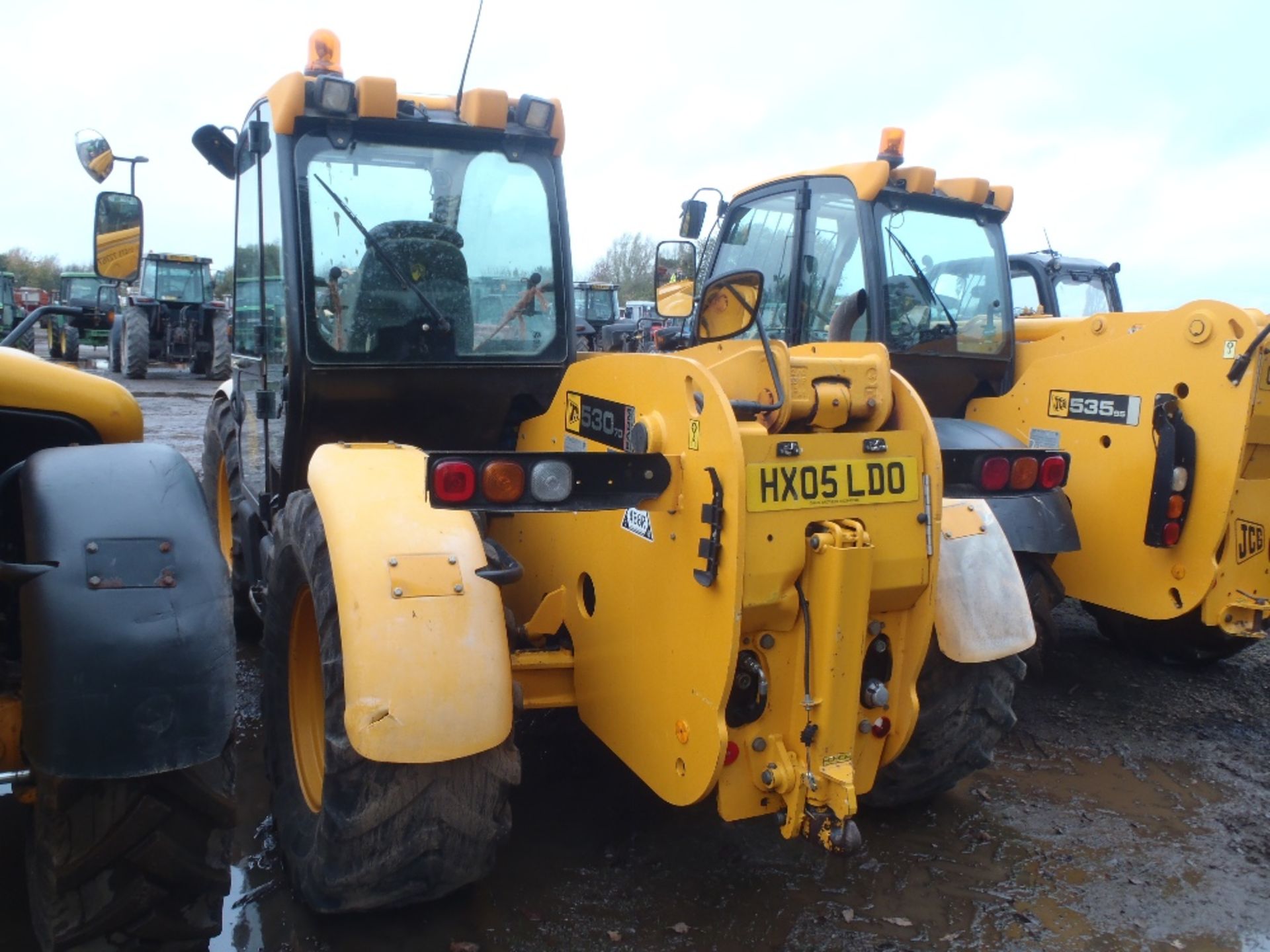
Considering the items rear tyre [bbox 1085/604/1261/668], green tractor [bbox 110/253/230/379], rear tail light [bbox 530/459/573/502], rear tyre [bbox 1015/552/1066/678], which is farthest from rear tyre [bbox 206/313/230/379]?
rear tail light [bbox 530/459/573/502]

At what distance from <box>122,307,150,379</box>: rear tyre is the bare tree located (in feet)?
58.0

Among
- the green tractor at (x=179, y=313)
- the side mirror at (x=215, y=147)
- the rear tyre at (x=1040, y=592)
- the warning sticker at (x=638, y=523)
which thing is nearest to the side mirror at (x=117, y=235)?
the side mirror at (x=215, y=147)

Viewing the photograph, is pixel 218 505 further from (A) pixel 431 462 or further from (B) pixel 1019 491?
(B) pixel 1019 491

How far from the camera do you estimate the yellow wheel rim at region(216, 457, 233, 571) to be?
5219mm

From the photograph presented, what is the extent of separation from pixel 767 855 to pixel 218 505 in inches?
146

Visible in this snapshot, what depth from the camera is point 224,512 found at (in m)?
5.54

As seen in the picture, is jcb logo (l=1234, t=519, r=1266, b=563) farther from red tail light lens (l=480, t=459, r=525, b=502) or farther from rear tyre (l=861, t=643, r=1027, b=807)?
red tail light lens (l=480, t=459, r=525, b=502)

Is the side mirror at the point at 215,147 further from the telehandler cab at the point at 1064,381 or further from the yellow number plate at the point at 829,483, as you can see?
the yellow number plate at the point at 829,483

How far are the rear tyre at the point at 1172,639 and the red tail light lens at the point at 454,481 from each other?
395 centimetres

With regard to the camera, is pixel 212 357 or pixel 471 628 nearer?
pixel 471 628

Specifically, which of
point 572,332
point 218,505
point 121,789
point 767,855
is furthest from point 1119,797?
point 218,505

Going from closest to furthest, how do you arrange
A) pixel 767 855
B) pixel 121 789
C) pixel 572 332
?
1. pixel 121 789
2. pixel 767 855
3. pixel 572 332

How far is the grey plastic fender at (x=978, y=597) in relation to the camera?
118 inches

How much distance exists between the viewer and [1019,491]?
2.92 m
